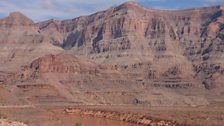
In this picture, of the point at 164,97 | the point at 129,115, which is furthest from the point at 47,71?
the point at 129,115

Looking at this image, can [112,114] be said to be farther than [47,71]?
No

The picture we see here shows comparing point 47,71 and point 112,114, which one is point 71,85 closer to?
point 47,71

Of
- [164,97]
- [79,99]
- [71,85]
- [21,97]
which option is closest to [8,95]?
[21,97]

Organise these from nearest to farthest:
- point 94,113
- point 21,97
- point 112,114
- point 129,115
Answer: point 129,115, point 112,114, point 94,113, point 21,97

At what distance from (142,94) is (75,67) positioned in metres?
27.6

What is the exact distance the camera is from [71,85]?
18488 centimetres

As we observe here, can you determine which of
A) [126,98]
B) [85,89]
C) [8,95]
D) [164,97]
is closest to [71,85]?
[85,89]

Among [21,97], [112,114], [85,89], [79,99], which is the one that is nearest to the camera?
[112,114]

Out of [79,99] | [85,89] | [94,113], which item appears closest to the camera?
[94,113]

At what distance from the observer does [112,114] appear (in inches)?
→ 4092

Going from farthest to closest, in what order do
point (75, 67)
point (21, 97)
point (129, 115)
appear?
point (75, 67) → point (21, 97) → point (129, 115)

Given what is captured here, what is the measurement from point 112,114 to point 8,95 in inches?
→ 1712

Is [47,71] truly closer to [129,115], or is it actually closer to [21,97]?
[21,97]

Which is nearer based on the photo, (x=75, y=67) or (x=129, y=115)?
(x=129, y=115)
